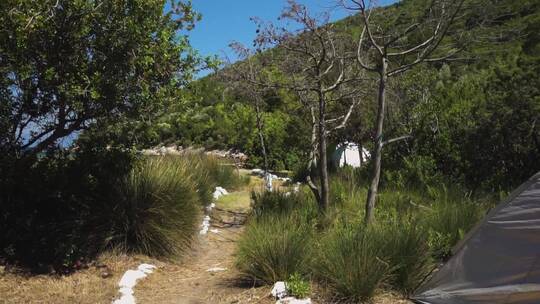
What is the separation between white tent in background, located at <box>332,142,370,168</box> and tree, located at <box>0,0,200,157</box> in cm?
1182

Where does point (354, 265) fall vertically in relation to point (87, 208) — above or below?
below

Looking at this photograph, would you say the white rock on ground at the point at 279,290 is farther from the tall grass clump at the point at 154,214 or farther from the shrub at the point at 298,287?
the tall grass clump at the point at 154,214

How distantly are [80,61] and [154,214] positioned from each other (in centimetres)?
251

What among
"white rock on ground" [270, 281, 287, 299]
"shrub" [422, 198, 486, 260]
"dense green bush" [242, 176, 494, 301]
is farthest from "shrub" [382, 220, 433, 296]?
"white rock on ground" [270, 281, 287, 299]

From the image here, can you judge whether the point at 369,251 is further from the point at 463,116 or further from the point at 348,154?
the point at 348,154

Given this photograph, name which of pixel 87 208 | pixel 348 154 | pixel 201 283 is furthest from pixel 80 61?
pixel 348 154

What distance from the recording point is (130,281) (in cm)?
642

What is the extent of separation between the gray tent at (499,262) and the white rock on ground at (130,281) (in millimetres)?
3175

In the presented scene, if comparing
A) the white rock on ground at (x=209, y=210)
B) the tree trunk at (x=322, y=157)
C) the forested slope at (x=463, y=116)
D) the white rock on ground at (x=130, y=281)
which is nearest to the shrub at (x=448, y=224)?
the tree trunk at (x=322, y=157)

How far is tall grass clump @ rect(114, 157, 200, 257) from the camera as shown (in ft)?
23.9

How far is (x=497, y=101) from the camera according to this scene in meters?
11.1

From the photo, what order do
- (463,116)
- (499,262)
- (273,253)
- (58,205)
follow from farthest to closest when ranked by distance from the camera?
1. (463,116)
2. (58,205)
3. (273,253)
4. (499,262)

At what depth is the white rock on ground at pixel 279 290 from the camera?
5.45m

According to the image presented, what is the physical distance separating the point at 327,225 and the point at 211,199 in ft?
12.5
